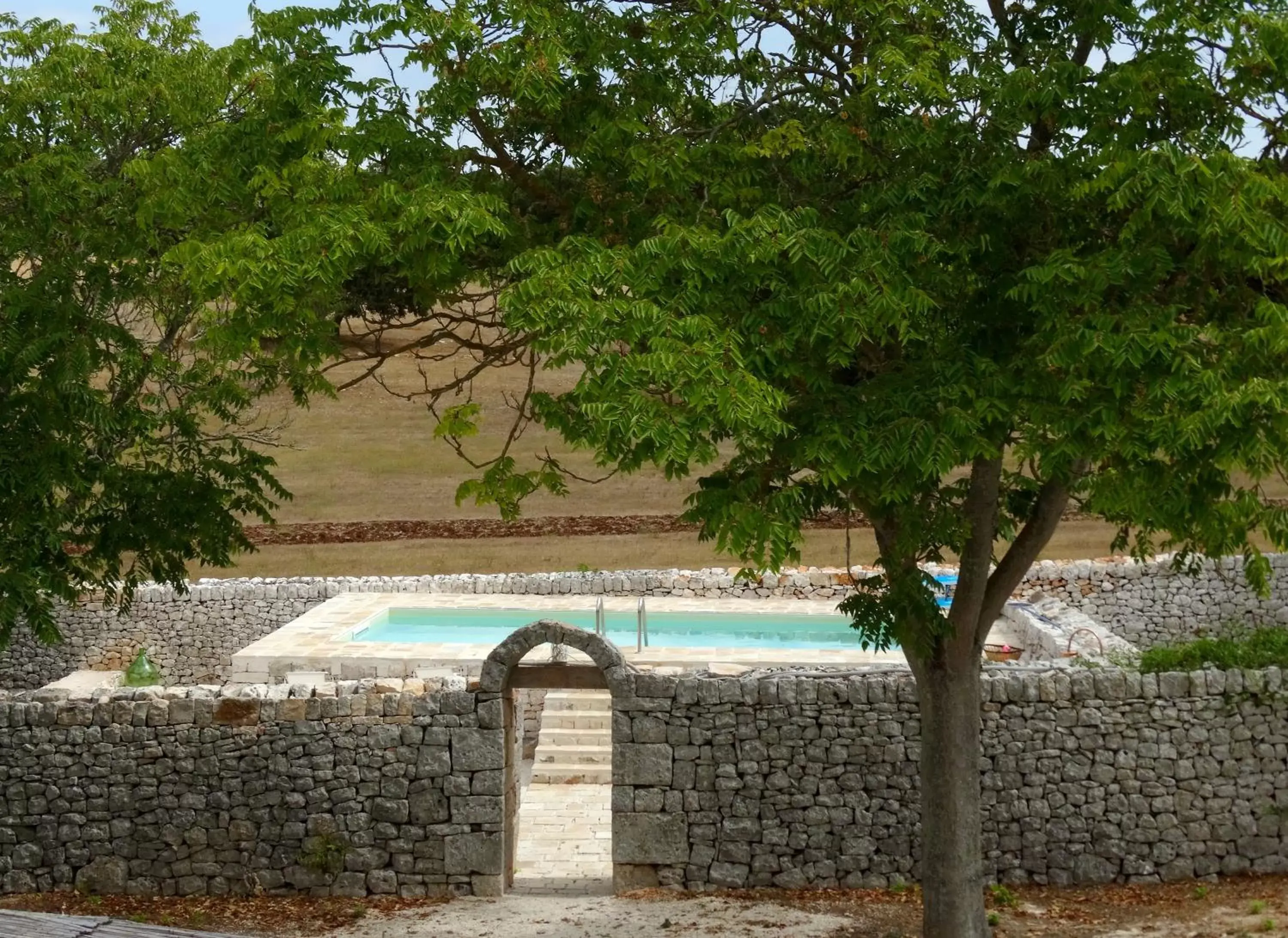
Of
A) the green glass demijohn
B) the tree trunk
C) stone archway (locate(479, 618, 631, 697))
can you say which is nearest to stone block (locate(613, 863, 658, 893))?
stone archway (locate(479, 618, 631, 697))

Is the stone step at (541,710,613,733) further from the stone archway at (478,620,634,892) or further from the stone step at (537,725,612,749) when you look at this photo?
the stone archway at (478,620,634,892)

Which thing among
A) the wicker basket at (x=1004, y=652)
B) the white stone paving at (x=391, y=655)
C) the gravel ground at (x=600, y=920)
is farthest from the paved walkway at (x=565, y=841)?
the wicker basket at (x=1004, y=652)

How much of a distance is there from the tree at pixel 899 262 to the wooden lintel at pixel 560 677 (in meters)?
3.07

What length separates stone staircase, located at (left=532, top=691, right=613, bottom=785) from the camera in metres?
15.5

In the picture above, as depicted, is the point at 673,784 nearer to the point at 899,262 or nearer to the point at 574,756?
the point at 574,756

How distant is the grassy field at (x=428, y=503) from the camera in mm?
27703

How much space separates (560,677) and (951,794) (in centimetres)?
379

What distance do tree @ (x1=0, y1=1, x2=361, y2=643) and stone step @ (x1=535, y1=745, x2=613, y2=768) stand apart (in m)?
5.76

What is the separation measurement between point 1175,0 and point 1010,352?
2.09 meters

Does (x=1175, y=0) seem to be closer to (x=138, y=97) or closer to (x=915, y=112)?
(x=915, y=112)

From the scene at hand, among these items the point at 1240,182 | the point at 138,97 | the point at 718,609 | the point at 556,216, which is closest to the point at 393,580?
the point at 718,609

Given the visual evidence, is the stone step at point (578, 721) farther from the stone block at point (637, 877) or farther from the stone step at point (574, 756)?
the stone block at point (637, 877)

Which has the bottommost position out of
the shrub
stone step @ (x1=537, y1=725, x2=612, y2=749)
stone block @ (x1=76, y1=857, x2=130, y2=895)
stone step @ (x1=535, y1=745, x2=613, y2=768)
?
stone block @ (x1=76, y1=857, x2=130, y2=895)

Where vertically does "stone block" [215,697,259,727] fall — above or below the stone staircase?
above
